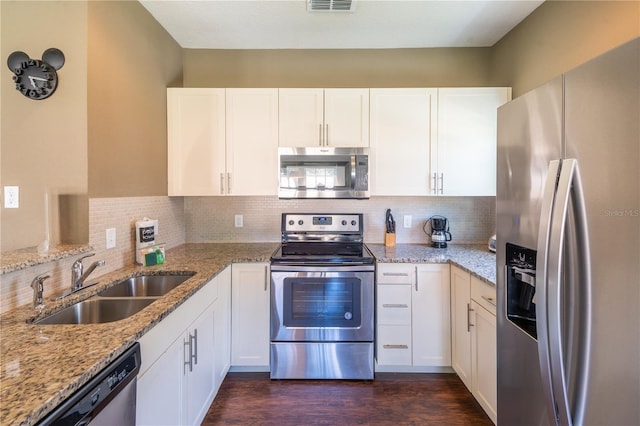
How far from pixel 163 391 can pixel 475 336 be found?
1726 millimetres

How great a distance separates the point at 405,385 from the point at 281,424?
93 centimetres

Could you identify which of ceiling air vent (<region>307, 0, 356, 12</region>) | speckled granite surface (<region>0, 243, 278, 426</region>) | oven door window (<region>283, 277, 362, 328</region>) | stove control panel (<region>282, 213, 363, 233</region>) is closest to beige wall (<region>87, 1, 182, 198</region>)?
speckled granite surface (<region>0, 243, 278, 426</region>)

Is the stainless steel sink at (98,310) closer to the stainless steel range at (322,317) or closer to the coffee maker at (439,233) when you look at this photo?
the stainless steel range at (322,317)

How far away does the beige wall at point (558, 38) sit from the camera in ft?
5.19

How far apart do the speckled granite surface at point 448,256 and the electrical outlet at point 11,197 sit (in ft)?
7.11

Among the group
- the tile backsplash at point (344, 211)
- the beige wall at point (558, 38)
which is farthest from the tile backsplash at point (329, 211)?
the beige wall at point (558, 38)

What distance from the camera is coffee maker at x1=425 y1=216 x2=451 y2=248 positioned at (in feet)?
8.80

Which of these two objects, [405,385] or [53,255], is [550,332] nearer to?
[405,385]

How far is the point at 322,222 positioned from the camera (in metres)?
2.77

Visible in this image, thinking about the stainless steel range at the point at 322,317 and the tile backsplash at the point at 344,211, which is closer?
the stainless steel range at the point at 322,317

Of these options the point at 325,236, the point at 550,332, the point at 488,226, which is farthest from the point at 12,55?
the point at 488,226

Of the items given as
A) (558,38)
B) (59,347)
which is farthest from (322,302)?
(558,38)

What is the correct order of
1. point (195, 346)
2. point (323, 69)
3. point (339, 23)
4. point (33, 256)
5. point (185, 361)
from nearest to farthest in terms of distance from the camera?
point (33, 256), point (185, 361), point (195, 346), point (339, 23), point (323, 69)

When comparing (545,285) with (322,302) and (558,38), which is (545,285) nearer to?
(322,302)
